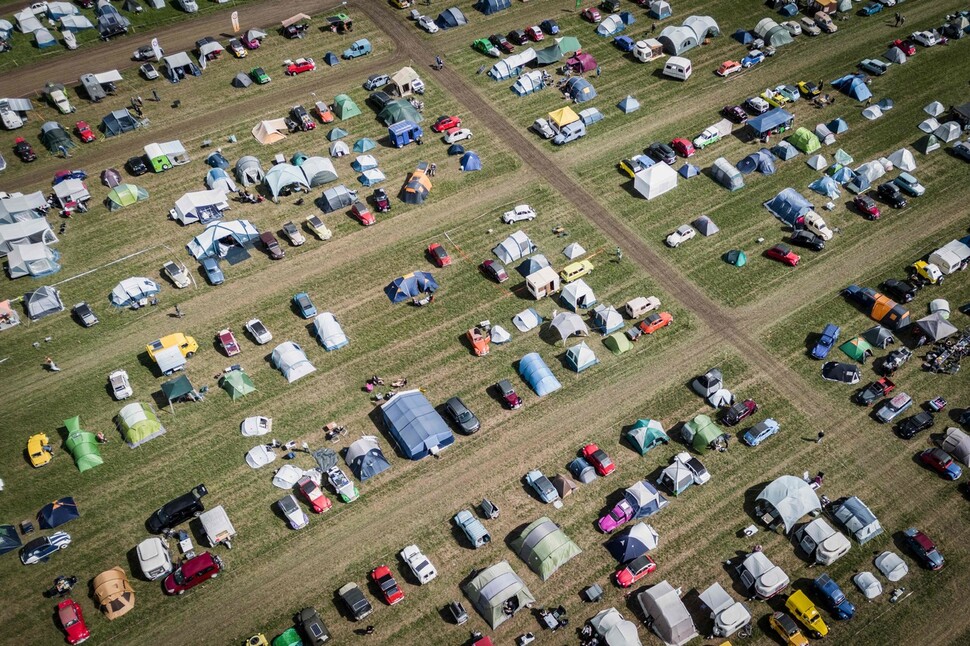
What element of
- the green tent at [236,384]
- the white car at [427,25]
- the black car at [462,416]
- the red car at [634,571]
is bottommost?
the green tent at [236,384]

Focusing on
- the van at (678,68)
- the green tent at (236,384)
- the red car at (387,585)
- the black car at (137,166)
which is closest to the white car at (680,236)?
the van at (678,68)

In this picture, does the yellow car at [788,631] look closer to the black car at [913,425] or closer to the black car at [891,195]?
the black car at [913,425]

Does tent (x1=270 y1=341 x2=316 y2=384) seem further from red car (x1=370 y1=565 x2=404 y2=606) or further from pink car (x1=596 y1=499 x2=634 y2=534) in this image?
pink car (x1=596 y1=499 x2=634 y2=534)

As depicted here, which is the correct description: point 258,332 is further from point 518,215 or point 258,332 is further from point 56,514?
point 518,215

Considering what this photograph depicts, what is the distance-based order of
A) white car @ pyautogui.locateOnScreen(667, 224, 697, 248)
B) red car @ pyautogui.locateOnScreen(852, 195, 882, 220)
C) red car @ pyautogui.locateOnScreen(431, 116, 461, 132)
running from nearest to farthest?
1. white car @ pyautogui.locateOnScreen(667, 224, 697, 248)
2. red car @ pyautogui.locateOnScreen(852, 195, 882, 220)
3. red car @ pyautogui.locateOnScreen(431, 116, 461, 132)

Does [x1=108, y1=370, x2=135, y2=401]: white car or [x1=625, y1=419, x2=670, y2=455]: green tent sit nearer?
[x1=625, y1=419, x2=670, y2=455]: green tent

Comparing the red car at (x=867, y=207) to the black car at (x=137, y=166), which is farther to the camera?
the black car at (x=137, y=166)

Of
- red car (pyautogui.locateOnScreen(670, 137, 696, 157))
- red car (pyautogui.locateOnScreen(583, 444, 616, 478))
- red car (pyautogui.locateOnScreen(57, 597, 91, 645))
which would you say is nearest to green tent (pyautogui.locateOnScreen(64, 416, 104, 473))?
red car (pyautogui.locateOnScreen(57, 597, 91, 645))

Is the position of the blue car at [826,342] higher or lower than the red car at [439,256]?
higher
